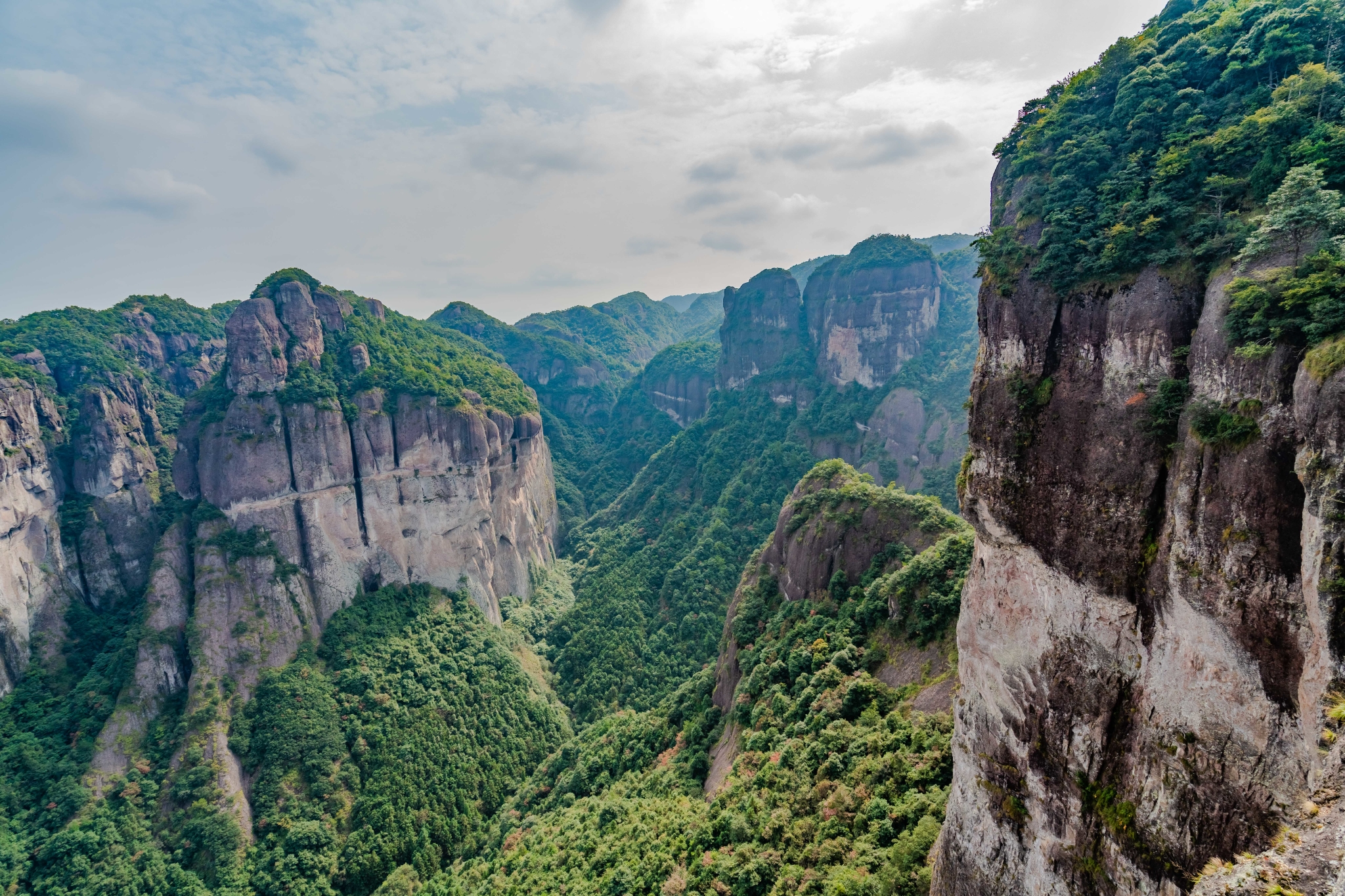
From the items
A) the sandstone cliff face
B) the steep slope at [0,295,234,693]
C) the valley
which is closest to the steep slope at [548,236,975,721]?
the valley

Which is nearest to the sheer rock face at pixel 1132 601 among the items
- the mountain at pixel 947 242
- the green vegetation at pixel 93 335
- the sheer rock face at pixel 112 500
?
the sheer rock face at pixel 112 500

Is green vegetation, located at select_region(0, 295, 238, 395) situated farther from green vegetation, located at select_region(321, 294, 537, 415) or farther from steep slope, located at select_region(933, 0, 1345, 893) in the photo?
steep slope, located at select_region(933, 0, 1345, 893)

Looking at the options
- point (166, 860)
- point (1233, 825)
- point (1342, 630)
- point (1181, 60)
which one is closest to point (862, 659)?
point (1233, 825)

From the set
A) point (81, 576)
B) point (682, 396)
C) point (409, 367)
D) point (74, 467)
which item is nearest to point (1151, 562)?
point (409, 367)

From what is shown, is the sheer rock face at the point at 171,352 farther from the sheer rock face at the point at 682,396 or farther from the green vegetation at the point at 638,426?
the sheer rock face at the point at 682,396

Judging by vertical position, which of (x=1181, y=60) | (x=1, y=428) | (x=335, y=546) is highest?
(x=1181, y=60)

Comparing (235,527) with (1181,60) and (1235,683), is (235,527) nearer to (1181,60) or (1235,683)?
(1235,683)

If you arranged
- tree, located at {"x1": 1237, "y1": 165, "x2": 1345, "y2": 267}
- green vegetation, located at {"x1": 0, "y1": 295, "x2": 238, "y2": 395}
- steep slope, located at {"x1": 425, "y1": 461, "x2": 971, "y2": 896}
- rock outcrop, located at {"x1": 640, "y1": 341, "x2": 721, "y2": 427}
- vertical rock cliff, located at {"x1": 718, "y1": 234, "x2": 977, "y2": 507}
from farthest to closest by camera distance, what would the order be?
rock outcrop, located at {"x1": 640, "y1": 341, "x2": 721, "y2": 427}, vertical rock cliff, located at {"x1": 718, "y1": 234, "x2": 977, "y2": 507}, green vegetation, located at {"x1": 0, "y1": 295, "x2": 238, "y2": 395}, steep slope, located at {"x1": 425, "y1": 461, "x2": 971, "y2": 896}, tree, located at {"x1": 1237, "y1": 165, "x2": 1345, "y2": 267}
